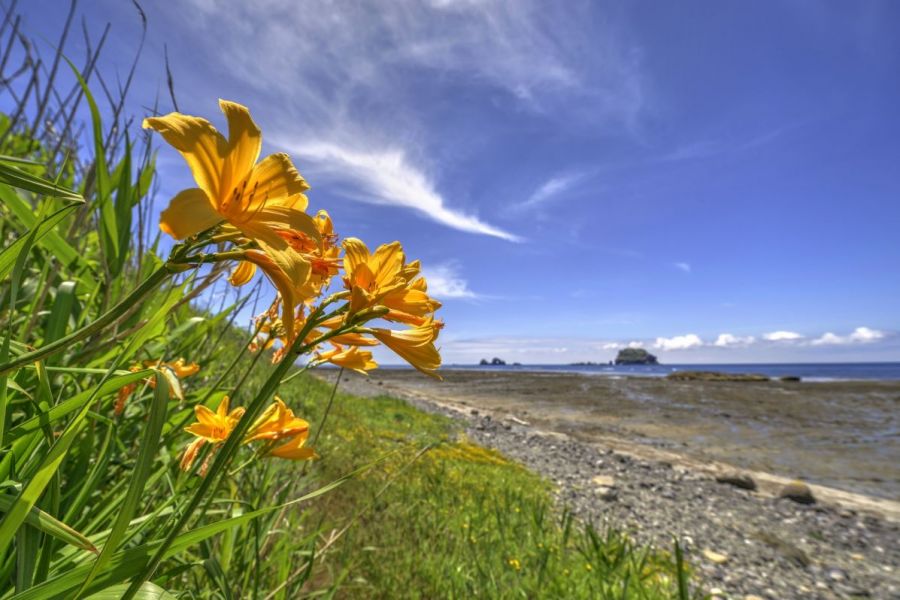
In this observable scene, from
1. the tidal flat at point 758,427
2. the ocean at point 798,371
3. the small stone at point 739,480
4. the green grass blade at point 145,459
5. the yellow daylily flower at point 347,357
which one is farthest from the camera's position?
the ocean at point 798,371

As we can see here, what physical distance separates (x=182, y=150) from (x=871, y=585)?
7381 millimetres

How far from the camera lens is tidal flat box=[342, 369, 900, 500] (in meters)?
10.2

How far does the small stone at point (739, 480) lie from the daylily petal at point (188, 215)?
10.8 meters

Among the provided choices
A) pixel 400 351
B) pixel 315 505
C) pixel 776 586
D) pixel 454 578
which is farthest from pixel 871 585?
pixel 400 351

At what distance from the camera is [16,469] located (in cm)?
78

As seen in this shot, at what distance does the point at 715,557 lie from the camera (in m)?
5.16

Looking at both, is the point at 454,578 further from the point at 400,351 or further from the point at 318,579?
the point at 400,351

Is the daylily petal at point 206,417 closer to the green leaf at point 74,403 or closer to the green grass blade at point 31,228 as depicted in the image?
the green leaf at point 74,403

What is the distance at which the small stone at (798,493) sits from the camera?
7824 mm

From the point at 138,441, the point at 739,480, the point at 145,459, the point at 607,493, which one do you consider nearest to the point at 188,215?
the point at 145,459

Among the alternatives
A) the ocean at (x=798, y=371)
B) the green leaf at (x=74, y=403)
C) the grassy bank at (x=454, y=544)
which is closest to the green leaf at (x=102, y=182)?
the green leaf at (x=74, y=403)

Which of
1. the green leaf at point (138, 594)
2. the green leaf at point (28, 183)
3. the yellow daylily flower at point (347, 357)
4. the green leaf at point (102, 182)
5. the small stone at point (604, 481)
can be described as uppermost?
the green leaf at point (102, 182)

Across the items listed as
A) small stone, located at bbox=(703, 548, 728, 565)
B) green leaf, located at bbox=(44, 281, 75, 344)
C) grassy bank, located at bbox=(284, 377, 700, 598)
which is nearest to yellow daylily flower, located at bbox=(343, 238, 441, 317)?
grassy bank, located at bbox=(284, 377, 700, 598)

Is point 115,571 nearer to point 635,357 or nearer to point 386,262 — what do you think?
point 386,262
